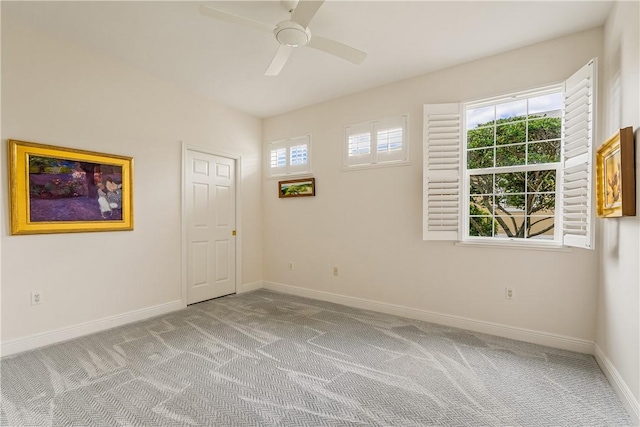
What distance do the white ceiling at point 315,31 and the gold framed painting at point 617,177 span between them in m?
1.19

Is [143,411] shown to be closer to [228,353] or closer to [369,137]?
[228,353]

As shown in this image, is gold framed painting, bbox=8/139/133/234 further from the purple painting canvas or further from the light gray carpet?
the light gray carpet

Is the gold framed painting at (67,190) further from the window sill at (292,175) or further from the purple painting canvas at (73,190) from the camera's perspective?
the window sill at (292,175)

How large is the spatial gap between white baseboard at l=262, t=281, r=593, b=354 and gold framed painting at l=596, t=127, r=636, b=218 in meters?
1.21

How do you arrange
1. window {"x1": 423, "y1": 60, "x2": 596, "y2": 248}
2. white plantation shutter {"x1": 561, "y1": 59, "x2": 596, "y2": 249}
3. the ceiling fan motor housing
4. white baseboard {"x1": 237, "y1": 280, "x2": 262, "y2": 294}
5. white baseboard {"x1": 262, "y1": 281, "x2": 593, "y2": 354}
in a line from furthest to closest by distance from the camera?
white baseboard {"x1": 237, "y1": 280, "x2": 262, "y2": 294} < white baseboard {"x1": 262, "y1": 281, "x2": 593, "y2": 354} < window {"x1": 423, "y1": 60, "x2": 596, "y2": 248} < white plantation shutter {"x1": 561, "y1": 59, "x2": 596, "y2": 249} < the ceiling fan motor housing

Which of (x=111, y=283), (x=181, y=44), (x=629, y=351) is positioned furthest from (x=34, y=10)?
(x=629, y=351)

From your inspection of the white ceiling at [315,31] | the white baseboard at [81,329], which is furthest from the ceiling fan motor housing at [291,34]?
the white baseboard at [81,329]

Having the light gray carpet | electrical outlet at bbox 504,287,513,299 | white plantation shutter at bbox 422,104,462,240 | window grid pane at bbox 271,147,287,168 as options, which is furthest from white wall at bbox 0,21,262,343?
electrical outlet at bbox 504,287,513,299

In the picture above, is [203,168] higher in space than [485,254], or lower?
higher

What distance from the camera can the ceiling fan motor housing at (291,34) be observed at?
2213 mm

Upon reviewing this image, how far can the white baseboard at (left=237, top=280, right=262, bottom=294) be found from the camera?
4.80 m

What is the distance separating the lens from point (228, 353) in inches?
108

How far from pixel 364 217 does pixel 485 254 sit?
1.44 m

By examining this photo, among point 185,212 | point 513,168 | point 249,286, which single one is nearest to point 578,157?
point 513,168
